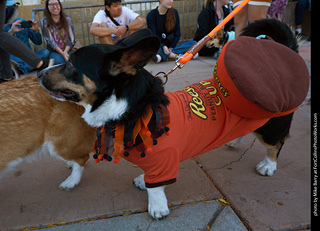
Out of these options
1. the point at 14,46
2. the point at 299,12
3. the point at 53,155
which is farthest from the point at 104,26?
the point at 299,12

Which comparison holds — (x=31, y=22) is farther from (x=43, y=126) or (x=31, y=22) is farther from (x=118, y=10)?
(x=43, y=126)

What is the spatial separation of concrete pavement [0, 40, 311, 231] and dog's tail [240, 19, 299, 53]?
132cm

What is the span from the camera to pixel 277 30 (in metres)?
2.41

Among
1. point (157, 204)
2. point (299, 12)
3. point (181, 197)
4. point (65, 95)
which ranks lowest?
point (181, 197)

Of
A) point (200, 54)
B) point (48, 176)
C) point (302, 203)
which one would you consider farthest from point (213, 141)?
point (200, 54)

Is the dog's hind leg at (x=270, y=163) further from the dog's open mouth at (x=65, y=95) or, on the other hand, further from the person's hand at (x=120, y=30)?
the person's hand at (x=120, y=30)

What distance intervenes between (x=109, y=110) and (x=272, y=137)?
66.1 inches

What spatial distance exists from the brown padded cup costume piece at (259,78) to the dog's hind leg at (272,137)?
0.34 metres

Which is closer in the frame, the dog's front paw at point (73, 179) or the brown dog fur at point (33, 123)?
the brown dog fur at point (33, 123)

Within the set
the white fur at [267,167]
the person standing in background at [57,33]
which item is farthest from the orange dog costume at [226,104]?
the person standing in background at [57,33]

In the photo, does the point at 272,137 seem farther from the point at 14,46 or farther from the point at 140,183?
the point at 14,46

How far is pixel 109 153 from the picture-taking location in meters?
1.94

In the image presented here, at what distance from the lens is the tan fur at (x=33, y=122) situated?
189cm

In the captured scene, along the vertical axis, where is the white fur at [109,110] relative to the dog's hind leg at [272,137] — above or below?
above
